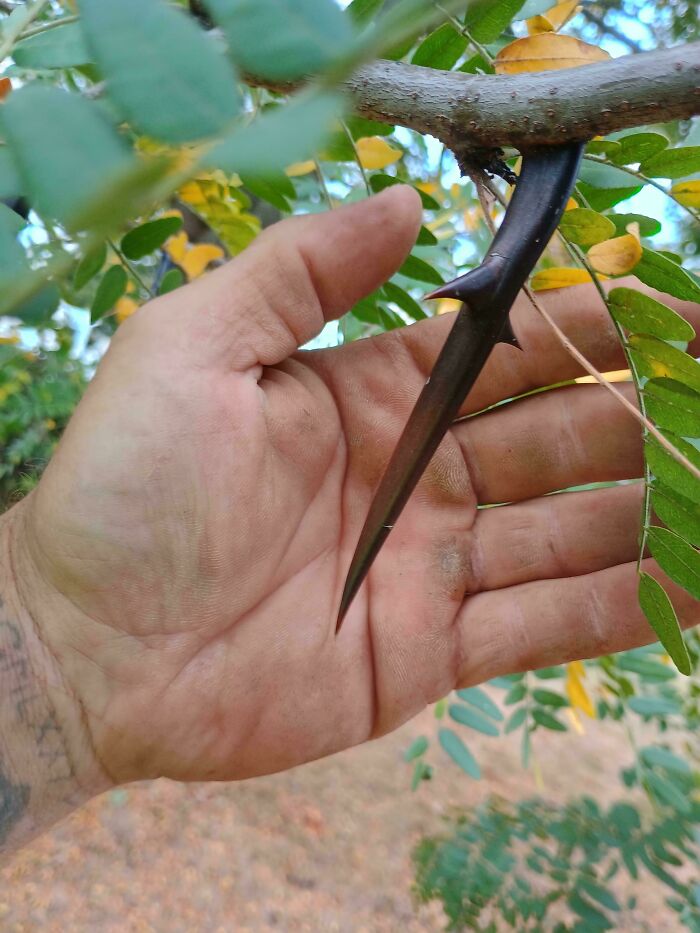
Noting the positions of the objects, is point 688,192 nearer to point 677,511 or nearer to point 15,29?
point 677,511

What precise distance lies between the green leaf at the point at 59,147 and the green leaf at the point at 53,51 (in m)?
0.42

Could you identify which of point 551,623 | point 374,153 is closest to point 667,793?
point 551,623

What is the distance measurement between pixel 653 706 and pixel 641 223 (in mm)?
986

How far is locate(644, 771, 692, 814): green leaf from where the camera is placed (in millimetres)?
1210

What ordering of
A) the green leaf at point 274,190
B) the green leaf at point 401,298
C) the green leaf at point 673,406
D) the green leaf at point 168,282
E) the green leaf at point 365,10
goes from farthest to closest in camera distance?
the green leaf at point 168,282
the green leaf at point 401,298
the green leaf at point 274,190
the green leaf at point 673,406
the green leaf at point 365,10

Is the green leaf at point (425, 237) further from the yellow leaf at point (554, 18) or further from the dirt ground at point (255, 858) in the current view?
the dirt ground at point (255, 858)

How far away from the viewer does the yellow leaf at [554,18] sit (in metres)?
0.66

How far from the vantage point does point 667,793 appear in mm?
1230

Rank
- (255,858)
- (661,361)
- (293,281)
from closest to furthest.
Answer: (661,361) < (293,281) < (255,858)

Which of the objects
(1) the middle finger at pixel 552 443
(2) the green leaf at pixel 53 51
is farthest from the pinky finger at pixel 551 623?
(2) the green leaf at pixel 53 51

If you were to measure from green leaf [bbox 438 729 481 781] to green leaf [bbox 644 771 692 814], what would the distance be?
32 centimetres

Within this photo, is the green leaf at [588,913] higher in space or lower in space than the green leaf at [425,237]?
lower

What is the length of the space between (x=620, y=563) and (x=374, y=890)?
1.51 meters

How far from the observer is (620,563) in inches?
38.9
